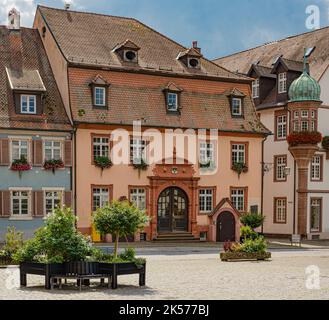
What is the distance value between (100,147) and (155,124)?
10.5 ft

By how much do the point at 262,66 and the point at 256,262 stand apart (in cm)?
2418

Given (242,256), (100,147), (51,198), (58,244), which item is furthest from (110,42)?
(58,244)

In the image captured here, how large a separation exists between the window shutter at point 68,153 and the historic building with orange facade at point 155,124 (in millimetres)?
366

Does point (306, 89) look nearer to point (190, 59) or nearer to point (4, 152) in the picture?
point (190, 59)

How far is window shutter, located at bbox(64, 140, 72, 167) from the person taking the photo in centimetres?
3778

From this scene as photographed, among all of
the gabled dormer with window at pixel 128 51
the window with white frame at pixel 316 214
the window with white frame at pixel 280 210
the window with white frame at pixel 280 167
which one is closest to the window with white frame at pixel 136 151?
the gabled dormer with window at pixel 128 51

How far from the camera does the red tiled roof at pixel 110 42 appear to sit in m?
40.2

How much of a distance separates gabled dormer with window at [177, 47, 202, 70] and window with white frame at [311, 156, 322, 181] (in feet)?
32.2

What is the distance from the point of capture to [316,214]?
46.6 meters

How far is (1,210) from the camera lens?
36.2m

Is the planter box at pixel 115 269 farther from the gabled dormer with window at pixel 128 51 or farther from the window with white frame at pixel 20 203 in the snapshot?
the gabled dormer with window at pixel 128 51

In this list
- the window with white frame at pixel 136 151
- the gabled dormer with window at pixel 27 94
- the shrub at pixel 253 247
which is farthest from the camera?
the window with white frame at pixel 136 151

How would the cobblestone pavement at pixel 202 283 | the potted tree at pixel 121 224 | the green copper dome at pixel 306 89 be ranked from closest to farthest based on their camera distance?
the cobblestone pavement at pixel 202 283 → the potted tree at pixel 121 224 → the green copper dome at pixel 306 89

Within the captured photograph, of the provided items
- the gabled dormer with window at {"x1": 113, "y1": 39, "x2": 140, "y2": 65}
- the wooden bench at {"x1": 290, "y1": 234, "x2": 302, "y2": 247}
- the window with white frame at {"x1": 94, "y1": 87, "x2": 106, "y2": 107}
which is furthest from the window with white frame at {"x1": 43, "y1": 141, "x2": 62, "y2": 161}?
the wooden bench at {"x1": 290, "y1": 234, "x2": 302, "y2": 247}
